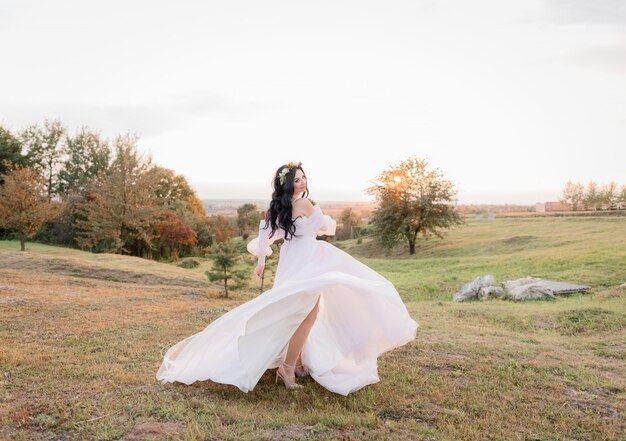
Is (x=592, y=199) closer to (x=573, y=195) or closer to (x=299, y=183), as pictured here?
(x=573, y=195)

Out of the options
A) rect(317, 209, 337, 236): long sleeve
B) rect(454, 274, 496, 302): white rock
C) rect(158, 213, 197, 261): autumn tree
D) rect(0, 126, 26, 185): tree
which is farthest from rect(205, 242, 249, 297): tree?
rect(0, 126, 26, 185): tree

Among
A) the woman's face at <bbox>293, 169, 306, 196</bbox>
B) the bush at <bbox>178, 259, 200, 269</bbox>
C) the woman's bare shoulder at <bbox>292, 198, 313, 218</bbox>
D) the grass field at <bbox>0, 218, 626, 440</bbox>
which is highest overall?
the woman's face at <bbox>293, 169, 306, 196</bbox>

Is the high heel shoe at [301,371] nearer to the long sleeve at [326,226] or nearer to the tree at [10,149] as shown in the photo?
the long sleeve at [326,226]

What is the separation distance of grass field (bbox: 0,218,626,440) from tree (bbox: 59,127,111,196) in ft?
127

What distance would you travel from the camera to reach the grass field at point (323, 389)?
4.55 meters

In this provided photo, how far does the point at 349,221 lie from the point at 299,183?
52486 millimetres

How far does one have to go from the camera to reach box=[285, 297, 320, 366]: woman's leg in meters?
5.54

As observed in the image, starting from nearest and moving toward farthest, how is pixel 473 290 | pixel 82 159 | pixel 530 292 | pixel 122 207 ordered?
pixel 530 292 < pixel 473 290 < pixel 122 207 < pixel 82 159

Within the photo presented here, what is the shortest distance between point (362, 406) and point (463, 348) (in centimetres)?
316

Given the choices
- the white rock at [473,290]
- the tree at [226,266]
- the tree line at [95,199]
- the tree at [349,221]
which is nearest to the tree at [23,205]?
the tree line at [95,199]

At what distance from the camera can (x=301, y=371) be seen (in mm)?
6055

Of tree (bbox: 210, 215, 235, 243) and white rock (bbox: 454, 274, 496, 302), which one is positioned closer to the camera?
white rock (bbox: 454, 274, 496, 302)

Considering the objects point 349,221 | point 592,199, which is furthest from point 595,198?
point 349,221

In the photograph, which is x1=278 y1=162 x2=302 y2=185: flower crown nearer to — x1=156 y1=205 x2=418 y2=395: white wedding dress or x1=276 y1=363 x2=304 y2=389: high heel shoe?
x1=156 y1=205 x2=418 y2=395: white wedding dress
